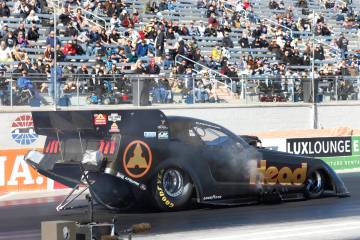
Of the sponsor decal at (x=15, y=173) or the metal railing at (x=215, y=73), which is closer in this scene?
the sponsor decal at (x=15, y=173)

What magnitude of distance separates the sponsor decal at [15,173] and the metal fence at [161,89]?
449 centimetres

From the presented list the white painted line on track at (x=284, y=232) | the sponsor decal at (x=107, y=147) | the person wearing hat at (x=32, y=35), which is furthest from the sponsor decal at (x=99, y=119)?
the person wearing hat at (x=32, y=35)

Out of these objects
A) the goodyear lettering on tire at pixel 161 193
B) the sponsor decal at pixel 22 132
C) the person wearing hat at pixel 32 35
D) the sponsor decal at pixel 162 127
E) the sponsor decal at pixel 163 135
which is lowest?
the goodyear lettering on tire at pixel 161 193

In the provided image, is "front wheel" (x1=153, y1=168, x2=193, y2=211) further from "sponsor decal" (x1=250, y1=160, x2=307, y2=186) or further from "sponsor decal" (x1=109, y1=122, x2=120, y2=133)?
"sponsor decal" (x1=250, y1=160, x2=307, y2=186)

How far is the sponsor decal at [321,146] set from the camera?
24812mm

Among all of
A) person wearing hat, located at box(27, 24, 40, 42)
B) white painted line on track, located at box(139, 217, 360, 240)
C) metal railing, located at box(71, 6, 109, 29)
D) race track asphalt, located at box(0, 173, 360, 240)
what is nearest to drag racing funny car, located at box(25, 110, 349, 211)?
race track asphalt, located at box(0, 173, 360, 240)

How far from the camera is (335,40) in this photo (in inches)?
1500

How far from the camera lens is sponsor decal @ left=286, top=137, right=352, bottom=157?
24.8 metres

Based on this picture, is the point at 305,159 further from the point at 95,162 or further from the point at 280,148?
the point at 280,148

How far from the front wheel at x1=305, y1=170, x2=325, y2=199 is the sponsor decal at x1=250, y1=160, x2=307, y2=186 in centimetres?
28

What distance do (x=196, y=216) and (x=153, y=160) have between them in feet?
3.63

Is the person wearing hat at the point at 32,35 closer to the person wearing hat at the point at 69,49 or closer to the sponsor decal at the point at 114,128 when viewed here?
the person wearing hat at the point at 69,49

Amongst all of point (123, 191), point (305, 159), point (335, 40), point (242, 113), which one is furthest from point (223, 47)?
point (123, 191)

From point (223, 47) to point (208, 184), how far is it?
1870cm
